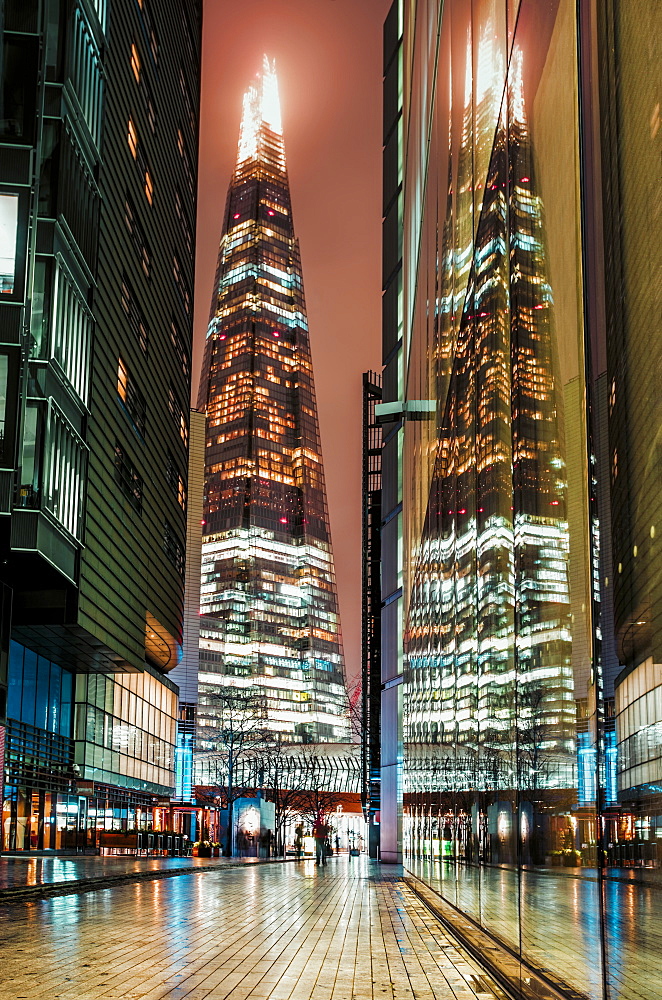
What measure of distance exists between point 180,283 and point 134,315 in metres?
15.1

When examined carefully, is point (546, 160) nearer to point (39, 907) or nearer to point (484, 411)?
point (484, 411)

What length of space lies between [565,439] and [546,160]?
5.00ft

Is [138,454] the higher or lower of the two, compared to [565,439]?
higher

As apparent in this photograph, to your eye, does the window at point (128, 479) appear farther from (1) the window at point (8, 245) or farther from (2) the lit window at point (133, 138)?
(2) the lit window at point (133, 138)

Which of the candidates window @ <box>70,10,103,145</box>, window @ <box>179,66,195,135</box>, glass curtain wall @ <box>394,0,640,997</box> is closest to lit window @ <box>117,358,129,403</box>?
window @ <box>70,10,103,145</box>

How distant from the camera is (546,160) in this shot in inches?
209

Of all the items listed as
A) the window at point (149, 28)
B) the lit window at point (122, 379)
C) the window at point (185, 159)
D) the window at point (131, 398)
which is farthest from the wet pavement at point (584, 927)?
the window at point (185, 159)

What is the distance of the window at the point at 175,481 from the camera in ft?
187

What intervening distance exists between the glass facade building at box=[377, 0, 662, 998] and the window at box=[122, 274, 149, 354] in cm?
3358

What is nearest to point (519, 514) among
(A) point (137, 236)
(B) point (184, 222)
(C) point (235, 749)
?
(A) point (137, 236)

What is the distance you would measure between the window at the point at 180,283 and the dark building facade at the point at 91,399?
0.29 m

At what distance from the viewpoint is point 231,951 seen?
10.6 meters

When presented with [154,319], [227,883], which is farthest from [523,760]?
[154,319]

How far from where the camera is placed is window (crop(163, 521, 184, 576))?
183ft
